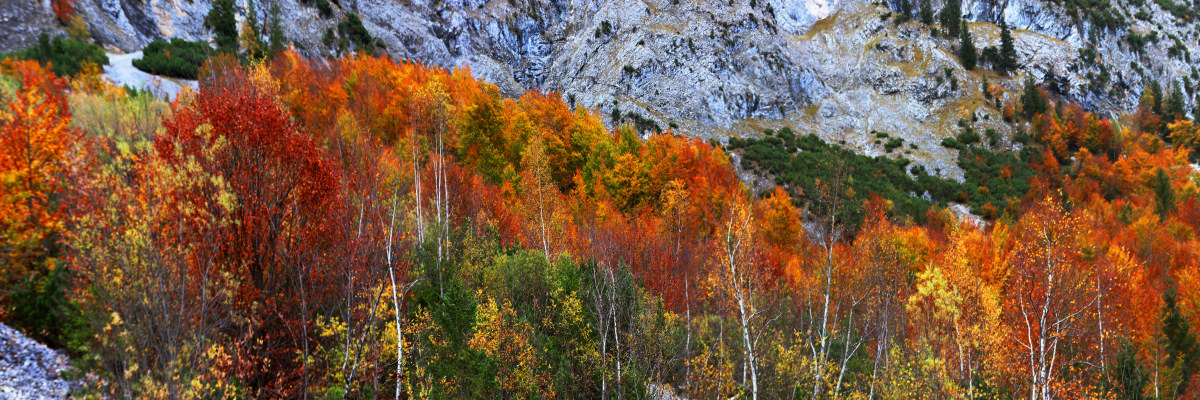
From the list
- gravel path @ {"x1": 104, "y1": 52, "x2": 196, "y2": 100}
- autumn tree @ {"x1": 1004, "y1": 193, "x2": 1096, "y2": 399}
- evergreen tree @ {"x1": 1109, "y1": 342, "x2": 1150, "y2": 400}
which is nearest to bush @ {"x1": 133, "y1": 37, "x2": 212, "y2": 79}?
gravel path @ {"x1": 104, "y1": 52, "x2": 196, "y2": 100}

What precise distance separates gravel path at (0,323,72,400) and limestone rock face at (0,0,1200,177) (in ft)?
248

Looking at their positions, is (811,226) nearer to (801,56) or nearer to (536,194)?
(536,194)

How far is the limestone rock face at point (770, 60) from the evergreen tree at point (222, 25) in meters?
22.3

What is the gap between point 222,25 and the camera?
49.8 metres

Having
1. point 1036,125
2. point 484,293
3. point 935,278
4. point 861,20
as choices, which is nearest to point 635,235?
point 484,293

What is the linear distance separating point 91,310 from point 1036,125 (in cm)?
11278

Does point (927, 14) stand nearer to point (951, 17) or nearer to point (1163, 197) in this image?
point (951, 17)

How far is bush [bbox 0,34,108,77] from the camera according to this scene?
89.1ft

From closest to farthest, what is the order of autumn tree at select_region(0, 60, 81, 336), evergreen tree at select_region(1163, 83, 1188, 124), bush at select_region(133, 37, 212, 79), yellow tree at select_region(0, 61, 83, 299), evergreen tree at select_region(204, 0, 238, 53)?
1. autumn tree at select_region(0, 60, 81, 336)
2. yellow tree at select_region(0, 61, 83, 299)
3. bush at select_region(133, 37, 212, 79)
4. evergreen tree at select_region(204, 0, 238, 53)
5. evergreen tree at select_region(1163, 83, 1188, 124)

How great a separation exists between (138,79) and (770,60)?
95232 millimetres

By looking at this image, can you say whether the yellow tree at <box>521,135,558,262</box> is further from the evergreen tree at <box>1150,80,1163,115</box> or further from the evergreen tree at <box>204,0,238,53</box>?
the evergreen tree at <box>1150,80,1163,115</box>

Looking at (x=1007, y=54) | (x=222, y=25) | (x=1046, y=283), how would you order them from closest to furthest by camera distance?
(x=1046, y=283) → (x=222, y=25) → (x=1007, y=54)

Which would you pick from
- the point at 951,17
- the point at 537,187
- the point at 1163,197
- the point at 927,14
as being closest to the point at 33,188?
the point at 537,187

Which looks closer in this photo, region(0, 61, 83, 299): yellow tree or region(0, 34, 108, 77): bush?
region(0, 61, 83, 299): yellow tree
